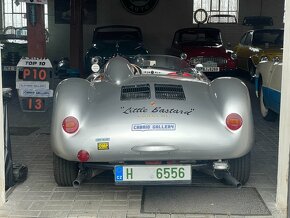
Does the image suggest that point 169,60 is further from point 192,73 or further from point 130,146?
point 130,146

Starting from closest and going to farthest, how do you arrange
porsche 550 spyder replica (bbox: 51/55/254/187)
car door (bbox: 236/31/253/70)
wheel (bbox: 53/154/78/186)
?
porsche 550 spyder replica (bbox: 51/55/254/187)
wheel (bbox: 53/154/78/186)
car door (bbox: 236/31/253/70)

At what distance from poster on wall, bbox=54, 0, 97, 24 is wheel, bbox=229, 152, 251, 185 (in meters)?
15.2

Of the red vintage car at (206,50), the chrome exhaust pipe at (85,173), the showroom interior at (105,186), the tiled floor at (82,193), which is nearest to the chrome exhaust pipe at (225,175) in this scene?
the showroom interior at (105,186)

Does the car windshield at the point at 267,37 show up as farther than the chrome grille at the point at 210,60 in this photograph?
Yes

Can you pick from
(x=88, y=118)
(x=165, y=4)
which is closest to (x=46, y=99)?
(x=88, y=118)

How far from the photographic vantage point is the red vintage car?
1271 cm

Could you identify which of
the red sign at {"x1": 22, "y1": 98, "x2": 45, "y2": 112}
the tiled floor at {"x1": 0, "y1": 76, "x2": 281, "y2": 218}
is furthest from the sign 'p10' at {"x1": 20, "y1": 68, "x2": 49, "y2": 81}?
the tiled floor at {"x1": 0, "y1": 76, "x2": 281, "y2": 218}

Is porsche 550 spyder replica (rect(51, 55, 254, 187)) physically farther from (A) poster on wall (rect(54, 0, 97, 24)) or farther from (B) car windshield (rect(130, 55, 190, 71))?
(A) poster on wall (rect(54, 0, 97, 24))

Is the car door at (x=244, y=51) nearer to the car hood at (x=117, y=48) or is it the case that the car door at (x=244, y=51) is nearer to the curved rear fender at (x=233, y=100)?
Answer: the car hood at (x=117, y=48)

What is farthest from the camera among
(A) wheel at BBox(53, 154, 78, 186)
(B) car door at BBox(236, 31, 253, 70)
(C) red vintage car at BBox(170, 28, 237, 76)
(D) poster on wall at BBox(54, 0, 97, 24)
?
(D) poster on wall at BBox(54, 0, 97, 24)

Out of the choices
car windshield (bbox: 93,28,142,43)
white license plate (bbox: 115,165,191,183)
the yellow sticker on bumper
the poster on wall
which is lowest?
white license plate (bbox: 115,165,191,183)

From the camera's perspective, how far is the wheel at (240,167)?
4641mm

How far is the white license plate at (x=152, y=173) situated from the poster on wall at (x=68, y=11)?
15.6m

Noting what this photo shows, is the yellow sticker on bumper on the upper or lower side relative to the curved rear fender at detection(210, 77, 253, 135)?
lower
